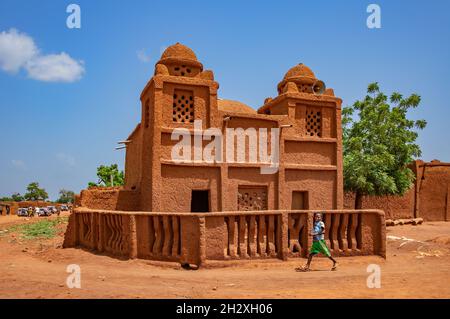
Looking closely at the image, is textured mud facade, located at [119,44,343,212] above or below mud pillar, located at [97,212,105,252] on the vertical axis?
above

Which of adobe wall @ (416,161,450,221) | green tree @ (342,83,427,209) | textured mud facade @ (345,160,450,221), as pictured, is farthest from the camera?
adobe wall @ (416,161,450,221)

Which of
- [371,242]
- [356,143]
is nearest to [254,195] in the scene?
[371,242]

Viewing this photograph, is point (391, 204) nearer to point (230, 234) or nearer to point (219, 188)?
point (219, 188)

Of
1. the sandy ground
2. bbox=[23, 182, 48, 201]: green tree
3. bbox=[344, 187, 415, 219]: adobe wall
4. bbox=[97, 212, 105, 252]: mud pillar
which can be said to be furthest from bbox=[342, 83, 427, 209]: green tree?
bbox=[23, 182, 48, 201]: green tree

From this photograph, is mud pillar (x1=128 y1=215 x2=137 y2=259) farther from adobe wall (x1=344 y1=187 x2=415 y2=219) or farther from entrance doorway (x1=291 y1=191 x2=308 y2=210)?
adobe wall (x1=344 y1=187 x2=415 y2=219)

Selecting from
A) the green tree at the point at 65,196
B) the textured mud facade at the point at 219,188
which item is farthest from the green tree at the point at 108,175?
the green tree at the point at 65,196

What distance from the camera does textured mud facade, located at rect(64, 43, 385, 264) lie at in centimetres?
939

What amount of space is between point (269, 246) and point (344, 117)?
1485 centimetres

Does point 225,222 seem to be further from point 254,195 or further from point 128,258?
point 254,195

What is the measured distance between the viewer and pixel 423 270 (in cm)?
922

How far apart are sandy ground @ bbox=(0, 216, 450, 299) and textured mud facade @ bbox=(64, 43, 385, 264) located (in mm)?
463

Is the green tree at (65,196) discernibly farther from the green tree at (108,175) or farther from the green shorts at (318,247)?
the green shorts at (318,247)

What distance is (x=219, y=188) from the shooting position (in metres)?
13.2

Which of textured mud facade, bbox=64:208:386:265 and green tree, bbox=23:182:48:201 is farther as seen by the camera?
green tree, bbox=23:182:48:201
